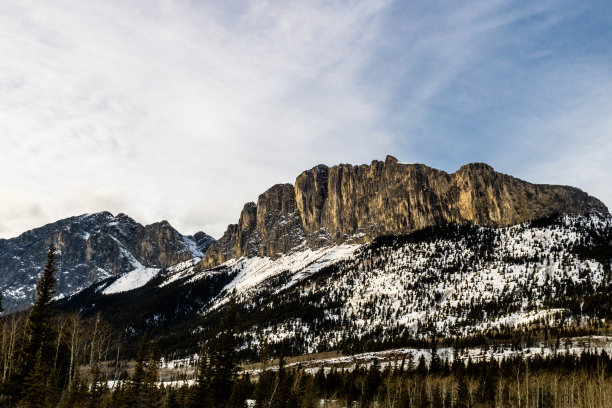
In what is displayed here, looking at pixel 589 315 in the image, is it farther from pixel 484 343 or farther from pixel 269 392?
pixel 269 392

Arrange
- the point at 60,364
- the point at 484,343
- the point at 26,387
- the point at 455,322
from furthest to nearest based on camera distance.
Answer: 1. the point at 455,322
2. the point at 484,343
3. the point at 60,364
4. the point at 26,387

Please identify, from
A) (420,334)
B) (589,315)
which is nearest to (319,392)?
(420,334)

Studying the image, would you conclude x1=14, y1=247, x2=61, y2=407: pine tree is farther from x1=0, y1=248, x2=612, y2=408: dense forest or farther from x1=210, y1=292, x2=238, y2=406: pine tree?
x1=210, y1=292, x2=238, y2=406: pine tree

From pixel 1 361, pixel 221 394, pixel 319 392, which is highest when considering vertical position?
pixel 1 361

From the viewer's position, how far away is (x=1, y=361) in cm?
5925

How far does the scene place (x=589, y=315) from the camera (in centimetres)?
17550

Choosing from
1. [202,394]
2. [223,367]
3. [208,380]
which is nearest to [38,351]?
[202,394]

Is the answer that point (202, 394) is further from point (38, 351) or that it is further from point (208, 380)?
point (38, 351)

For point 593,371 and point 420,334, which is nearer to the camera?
point 593,371

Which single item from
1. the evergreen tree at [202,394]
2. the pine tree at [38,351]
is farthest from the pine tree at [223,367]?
the pine tree at [38,351]

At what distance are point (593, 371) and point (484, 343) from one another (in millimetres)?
55217

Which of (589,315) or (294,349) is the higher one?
(589,315)

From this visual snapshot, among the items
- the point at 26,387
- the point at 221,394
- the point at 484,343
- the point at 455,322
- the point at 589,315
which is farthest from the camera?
the point at 455,322

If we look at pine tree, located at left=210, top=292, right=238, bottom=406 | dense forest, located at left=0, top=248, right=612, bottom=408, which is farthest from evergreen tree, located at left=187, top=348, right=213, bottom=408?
pine tree, located at left=210, top=292, right=238, bottom=406
